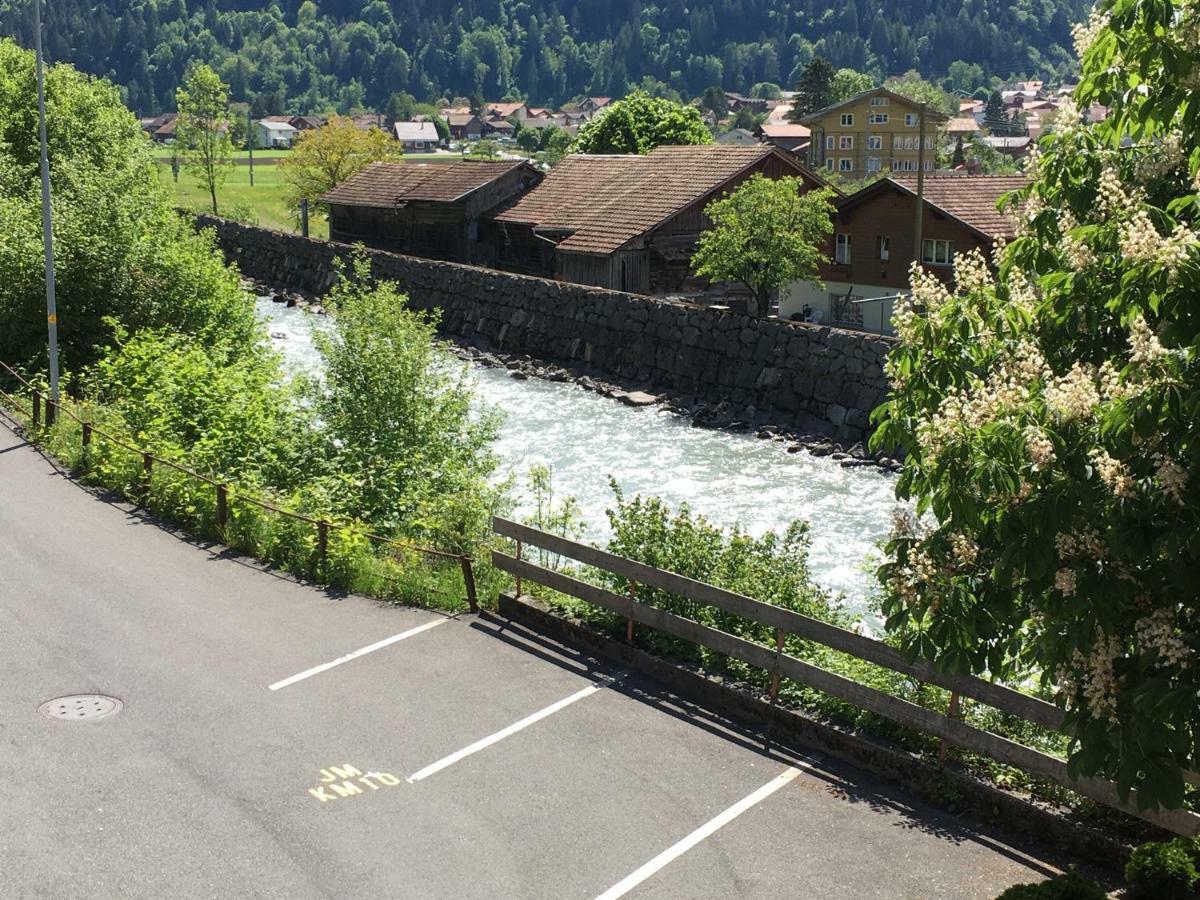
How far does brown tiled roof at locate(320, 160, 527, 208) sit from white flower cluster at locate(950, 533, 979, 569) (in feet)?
161

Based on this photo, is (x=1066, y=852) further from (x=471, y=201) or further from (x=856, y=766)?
(x=471, y=201)

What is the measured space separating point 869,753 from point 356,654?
17.2 ft

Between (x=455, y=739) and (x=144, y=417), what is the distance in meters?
12.1

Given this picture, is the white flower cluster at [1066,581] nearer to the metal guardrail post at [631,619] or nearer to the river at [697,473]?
the metal guardrail post at [631,619]

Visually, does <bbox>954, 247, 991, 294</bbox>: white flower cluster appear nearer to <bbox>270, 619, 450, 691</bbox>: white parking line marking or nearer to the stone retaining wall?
<bbox>270, 619, 450, 691</bbox>: white parking line marking

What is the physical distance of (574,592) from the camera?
13.0m

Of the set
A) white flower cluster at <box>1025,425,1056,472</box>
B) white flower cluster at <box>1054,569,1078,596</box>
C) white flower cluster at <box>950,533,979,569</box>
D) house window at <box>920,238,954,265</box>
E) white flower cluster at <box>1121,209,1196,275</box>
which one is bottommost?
white flower cluster at <box>950,533,979,569</box>

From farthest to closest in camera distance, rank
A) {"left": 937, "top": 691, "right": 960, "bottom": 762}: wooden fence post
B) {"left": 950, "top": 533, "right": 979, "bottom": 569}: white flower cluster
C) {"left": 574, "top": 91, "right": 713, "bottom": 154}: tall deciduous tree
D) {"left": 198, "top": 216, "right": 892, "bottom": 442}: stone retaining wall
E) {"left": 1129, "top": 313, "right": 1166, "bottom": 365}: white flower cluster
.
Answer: {"left": 574, "top": 91, "right": 713, "bottom": 154}: tall deciduous tree → {"left": 198, "top": 216, "right": 892, "bottom": 442}: stone retaining wall → {"left": 937, "top": 691, "right": 960, "bottom": 762}: wooden fence post → {"left": 950, "top": 533, "right": 979, "bottom": 569}: white flower cluster → {"left": 1129, "top": 313, "right": 1166, "bottom": 365}: white flower cluster

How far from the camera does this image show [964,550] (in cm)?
717

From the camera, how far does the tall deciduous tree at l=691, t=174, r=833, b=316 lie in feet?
126

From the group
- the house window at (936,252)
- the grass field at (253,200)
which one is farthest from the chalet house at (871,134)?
the house window at (936,252)

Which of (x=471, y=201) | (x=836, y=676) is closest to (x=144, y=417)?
(x=836, y=676)

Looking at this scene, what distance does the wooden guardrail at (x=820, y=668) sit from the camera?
9086mm

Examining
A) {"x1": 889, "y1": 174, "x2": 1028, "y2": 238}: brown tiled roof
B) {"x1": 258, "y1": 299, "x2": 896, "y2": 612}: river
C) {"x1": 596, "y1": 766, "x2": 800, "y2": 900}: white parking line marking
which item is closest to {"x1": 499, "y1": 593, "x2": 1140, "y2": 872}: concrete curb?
{"x1": 596, "y1": 766, "x2": 800, "y2": 900}: white parking line marking
